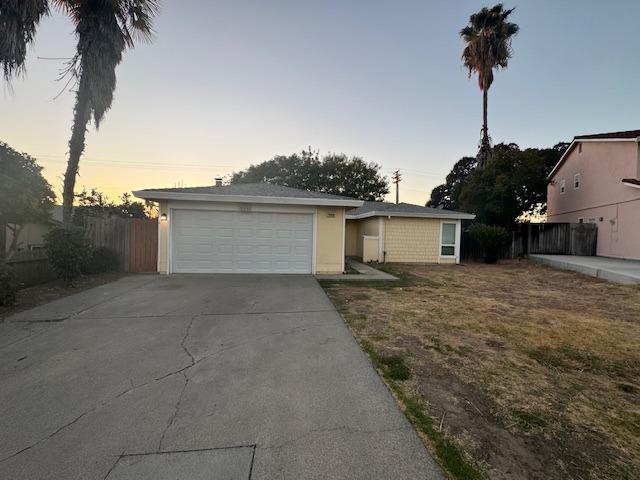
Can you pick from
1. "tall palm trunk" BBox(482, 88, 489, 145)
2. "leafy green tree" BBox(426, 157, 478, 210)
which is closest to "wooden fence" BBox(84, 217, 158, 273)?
"tall palm trunk" BBox(482, 88, 489, 145)

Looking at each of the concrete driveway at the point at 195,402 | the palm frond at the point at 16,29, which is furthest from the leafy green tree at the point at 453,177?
the palm frond at the point at 16,29

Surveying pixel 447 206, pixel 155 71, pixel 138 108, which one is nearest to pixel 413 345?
pixel 155 71

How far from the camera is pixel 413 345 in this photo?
383cm

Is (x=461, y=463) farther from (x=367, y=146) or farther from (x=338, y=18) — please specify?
(x=367, y=146)

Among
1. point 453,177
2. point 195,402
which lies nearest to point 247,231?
point 195,402

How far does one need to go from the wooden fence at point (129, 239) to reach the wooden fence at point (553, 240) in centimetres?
1762

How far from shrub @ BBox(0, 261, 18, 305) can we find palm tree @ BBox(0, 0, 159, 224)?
3463 mm

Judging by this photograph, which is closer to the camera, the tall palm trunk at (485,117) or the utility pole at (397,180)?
the tall palm trunk at (485,117)

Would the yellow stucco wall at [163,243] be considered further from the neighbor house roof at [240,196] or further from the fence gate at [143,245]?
the fence gate at [143,245]

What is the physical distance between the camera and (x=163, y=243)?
9.20 metres

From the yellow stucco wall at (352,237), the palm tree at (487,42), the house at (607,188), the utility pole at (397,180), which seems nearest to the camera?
the house at (607,188)

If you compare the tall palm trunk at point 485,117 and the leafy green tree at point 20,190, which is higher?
the tall palm trunk at point 485,117

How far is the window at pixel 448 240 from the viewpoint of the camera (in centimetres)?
1415

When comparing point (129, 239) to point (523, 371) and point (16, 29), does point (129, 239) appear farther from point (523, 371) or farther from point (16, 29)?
point (523, 371)
